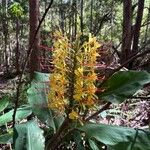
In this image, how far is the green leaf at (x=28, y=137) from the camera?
2.15m

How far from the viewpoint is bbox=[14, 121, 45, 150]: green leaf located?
2.15 meters

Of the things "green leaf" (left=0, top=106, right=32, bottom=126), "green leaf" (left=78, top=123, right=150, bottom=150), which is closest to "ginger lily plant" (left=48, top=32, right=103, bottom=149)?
"green leaf" (left=78, top=123, right=150, bottom=150)

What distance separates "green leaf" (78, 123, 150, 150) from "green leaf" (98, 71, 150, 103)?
0.56 ft

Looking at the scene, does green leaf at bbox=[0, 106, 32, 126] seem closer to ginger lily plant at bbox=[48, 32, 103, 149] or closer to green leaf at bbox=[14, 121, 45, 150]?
green leaf at bbox=[14, 121, 45, 150]

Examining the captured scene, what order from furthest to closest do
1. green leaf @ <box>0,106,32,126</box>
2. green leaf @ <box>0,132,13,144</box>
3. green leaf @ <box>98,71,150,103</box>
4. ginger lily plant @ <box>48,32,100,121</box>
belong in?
green leaf @ <box>0,106,32,126</box>
green leaf @ <box>0,132,13,144</box>
green leaf @ <box>98,71,150,103</box>
ginger lily plant @ <box>48,32,100,121</box>

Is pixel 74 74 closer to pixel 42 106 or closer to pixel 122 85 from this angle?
pixel 122 85

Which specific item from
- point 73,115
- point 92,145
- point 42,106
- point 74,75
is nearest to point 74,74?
point 74,75

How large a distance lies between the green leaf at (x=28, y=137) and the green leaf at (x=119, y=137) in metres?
0.24

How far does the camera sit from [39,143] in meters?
2.25

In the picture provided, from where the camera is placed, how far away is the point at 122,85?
241 cm

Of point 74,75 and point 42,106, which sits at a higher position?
point 74,75

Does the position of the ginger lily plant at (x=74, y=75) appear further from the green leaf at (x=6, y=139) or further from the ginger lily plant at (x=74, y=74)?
the green leaf at (x=6, y=139)

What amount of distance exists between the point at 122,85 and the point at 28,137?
624mm

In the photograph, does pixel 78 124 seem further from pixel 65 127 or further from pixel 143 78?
pixel 143 78
